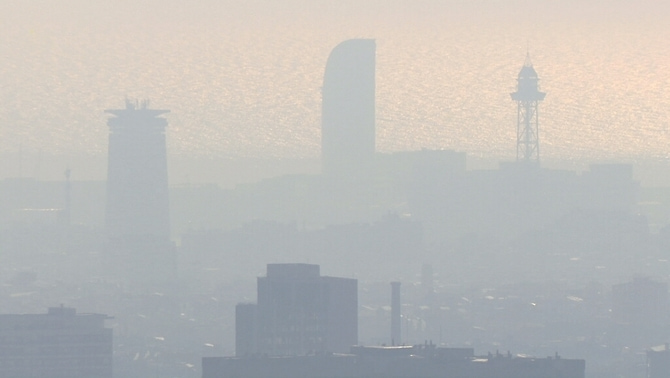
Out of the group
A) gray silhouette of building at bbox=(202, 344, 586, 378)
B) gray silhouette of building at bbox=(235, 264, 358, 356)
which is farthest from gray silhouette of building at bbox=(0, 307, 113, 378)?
gray silhouette of building at bbox=(202, 344, 586, 378)

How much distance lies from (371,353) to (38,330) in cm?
5570

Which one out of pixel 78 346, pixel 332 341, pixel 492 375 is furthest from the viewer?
pixel 78 346

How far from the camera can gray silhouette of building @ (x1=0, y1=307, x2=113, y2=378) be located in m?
182

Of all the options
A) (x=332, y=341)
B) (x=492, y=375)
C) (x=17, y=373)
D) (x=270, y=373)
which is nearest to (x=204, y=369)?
(x=270, y=373)

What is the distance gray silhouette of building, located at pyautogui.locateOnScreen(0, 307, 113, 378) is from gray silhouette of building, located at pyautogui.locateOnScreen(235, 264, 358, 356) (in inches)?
443

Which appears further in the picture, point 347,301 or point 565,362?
point 347,301

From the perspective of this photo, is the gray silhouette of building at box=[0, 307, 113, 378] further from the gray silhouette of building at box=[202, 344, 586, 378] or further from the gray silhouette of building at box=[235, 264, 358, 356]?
the gray silhouette of building at box=[202, 344, 586, 378]

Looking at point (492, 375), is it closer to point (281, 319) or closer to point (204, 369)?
point (204, 369)

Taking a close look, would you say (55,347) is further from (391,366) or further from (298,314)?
(391,366)

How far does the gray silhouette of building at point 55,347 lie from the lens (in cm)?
18162

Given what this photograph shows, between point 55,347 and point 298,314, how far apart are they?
18.2 metres

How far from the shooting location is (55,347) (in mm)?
183625

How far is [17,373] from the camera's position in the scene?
7116 inches

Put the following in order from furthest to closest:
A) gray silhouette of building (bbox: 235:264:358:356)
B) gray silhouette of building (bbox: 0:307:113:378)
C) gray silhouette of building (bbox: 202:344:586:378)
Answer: gray silhouette of building (bbox: 0:307:113:378) → gray silhouette of building (bbox: 235:264:358:356) → gray silhouette of building (bbox: 202:344:586:378)
